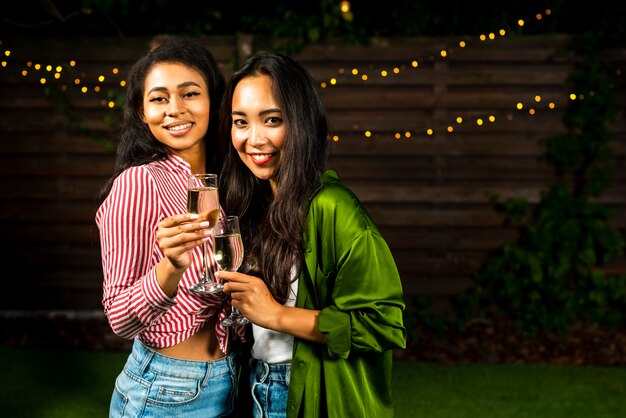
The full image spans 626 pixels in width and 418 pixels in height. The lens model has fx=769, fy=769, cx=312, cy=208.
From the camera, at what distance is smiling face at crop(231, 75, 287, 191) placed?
2.06 metres

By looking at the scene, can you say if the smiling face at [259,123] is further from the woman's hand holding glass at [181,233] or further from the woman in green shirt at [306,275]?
the woman's hand holding glass at [181,233]

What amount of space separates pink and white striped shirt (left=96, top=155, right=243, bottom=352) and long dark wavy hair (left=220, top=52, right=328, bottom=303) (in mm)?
192

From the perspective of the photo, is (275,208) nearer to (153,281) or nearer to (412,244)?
(153,281)

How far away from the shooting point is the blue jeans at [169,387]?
6.80 ft

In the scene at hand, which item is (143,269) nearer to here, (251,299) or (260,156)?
(251,299)

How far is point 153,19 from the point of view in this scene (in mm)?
7012

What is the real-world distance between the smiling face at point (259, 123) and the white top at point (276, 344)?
354 millimetres

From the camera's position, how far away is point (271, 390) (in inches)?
84.4

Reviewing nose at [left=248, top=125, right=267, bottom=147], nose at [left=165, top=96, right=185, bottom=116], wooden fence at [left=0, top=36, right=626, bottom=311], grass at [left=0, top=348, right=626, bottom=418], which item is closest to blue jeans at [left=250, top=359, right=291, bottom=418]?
nose at [left=248, top=125, right=267, bottom=147]

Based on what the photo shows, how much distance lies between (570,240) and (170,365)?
15.6 ft

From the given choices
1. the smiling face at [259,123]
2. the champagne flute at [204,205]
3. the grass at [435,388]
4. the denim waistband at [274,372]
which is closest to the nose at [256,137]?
the smiling face at [259,123]

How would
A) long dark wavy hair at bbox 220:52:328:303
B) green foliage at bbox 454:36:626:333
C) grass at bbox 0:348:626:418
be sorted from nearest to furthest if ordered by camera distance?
1. long dark wavy hair at bbox 220:52:328:303
2. grass at bbox 0:348:626:418
3. green foliage at bbox 454:36:626:333

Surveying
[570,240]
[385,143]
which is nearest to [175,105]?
[385,143]

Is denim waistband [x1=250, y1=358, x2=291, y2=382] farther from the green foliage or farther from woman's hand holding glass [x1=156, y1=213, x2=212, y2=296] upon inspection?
the green foliage
